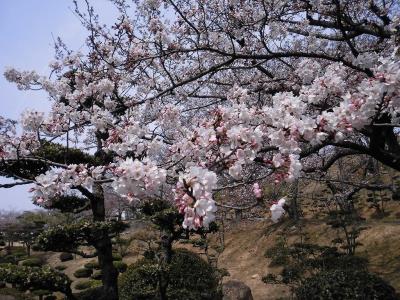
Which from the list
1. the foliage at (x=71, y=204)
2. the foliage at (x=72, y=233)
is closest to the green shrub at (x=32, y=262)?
the foliage at (x=71, y=204)

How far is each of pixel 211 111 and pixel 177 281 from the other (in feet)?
23.7

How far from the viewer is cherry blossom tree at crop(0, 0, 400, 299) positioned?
325cm

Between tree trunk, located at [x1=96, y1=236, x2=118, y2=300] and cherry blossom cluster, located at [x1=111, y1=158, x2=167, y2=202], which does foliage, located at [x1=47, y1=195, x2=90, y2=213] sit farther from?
cherry blossom cluster, located at [x1=111, y1=158, x2=167, y2=202]

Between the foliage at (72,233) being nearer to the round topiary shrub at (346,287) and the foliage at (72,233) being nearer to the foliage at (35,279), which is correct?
the foliage at (35,279)

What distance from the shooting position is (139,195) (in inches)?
127

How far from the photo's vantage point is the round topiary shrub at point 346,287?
8.33 meters

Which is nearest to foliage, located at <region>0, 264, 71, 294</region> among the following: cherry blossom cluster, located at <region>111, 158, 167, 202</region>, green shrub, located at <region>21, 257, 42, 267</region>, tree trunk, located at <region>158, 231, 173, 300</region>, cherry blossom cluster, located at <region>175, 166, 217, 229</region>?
tree trunk, located at <region>158, 231, 173, 300</region>

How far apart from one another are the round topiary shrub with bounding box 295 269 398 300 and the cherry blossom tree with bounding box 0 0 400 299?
9.72ft

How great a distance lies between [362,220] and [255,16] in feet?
46.3

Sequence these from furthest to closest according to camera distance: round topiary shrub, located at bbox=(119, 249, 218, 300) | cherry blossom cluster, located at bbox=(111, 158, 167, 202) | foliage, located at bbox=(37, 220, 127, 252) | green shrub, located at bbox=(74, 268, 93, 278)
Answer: green shrub, located at bbox=(74, 268, 93, 278) → round topiary shrub, located at bbox=(119, 249, 218, 300) → foliage, located at bbox=(37, 220, 127, 252) → cherry blossom cluster, located at bbox=(111, 158, 167, 202)

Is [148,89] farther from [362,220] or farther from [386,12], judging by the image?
[362,220]

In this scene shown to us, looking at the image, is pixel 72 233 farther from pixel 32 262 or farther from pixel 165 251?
pixel 32 262

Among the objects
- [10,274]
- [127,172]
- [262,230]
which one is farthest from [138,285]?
[262,230]

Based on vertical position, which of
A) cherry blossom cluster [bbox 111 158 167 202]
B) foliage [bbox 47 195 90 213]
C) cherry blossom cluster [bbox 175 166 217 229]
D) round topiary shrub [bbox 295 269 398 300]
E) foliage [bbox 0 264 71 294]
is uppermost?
foliage [bbox 47 195 90 213]
